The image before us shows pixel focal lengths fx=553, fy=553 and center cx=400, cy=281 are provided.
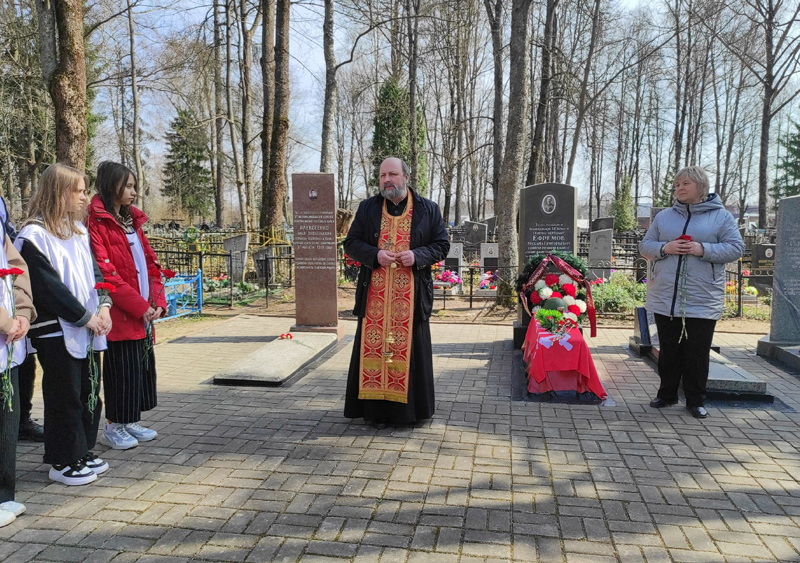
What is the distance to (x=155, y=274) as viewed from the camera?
4.07 metres

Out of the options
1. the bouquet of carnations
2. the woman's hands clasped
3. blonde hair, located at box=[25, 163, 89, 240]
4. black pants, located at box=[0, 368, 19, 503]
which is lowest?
black pants, located at box=[0, 368, 19, 503]

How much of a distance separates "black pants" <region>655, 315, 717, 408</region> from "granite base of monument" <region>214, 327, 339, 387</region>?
3658 millimetres

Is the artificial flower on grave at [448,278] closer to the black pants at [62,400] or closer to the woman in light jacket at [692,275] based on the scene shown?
the woman in light jacket at [692,275]

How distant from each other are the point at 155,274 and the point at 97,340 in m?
A: 0.79

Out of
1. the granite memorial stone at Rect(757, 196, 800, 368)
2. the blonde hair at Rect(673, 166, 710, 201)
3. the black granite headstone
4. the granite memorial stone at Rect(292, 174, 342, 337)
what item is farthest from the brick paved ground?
the granite memorial stone at Rect(292, 174, 342, 337)

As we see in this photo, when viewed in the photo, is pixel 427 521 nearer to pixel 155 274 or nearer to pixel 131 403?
pixel 131 403

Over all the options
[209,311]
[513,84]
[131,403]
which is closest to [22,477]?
[131,403]

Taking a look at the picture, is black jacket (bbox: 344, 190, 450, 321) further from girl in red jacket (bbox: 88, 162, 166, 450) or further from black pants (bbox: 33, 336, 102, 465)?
black pants (bbox: 33, 336, 102, 465)

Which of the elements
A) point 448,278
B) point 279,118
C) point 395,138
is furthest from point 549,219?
point 395,138

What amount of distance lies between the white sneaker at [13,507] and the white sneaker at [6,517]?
24mm

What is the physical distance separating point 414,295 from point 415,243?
1.35 feet

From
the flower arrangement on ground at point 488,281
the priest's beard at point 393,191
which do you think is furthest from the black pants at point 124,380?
the flower arrangement on ground at point 488,281

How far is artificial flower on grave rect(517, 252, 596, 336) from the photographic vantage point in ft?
18.8

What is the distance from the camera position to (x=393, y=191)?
4254 millimetres
